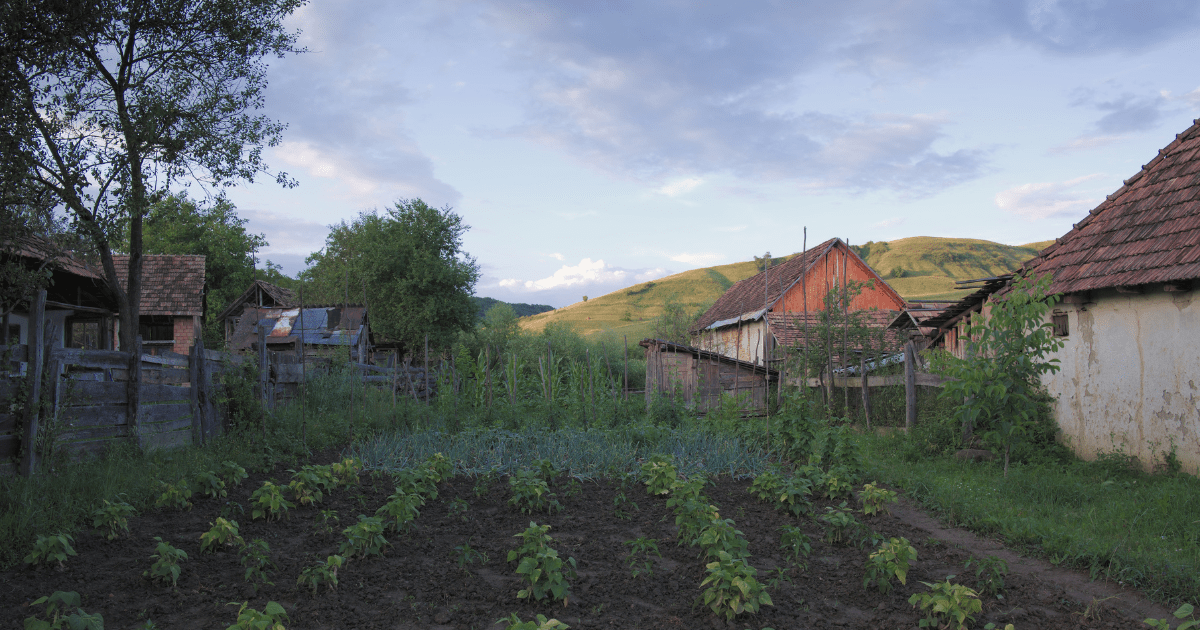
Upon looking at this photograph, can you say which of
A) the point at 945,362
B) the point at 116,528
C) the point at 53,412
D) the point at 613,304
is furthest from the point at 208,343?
the point at 613,304

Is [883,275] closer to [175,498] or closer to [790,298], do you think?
[790,298]

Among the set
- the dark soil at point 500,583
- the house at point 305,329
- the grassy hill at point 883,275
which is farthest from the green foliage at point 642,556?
the grassy hill at point 883,275

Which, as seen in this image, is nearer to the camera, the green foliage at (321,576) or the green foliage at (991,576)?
the green foliage at (321,576)

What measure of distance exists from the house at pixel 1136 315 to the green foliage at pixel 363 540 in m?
7.78

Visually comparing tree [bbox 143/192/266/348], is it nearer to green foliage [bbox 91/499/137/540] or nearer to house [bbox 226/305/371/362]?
house [bbox 226/305/371/362]

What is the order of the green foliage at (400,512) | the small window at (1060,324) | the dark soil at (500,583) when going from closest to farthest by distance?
the dark soil at (500,583) < the green foliage at (400,512) < the small window at (1060,324)

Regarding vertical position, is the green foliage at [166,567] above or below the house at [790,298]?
below

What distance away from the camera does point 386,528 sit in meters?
5.58

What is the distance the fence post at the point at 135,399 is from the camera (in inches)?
322

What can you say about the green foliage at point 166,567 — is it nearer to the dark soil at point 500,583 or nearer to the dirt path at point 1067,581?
the dark soil at point 500,583

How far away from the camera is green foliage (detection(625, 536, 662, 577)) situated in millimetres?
4613

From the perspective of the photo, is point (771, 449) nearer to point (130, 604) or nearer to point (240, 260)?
point (130, 604)

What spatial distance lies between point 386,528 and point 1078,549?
558cm

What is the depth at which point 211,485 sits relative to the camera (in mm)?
6797
